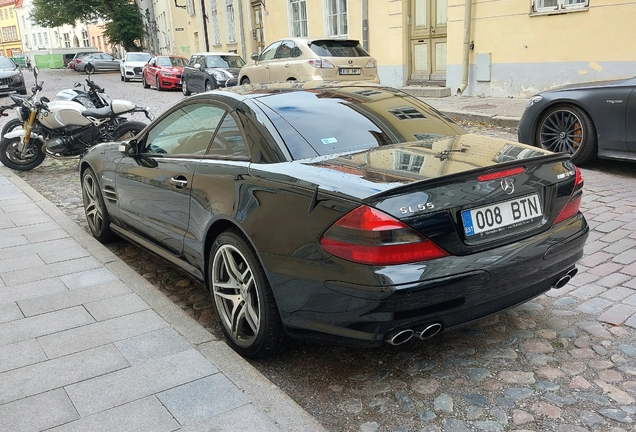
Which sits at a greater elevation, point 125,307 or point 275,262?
point 275,262

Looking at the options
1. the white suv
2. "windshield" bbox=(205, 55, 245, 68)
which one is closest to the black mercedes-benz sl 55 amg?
"windshield" bbox=(205, 55, 245, 68)

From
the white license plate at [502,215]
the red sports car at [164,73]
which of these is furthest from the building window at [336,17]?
the white license plate at [502,215]

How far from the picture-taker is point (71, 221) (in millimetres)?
6227

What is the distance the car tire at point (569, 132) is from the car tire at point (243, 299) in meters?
4.97

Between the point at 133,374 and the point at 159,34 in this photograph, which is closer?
the point at 133,374

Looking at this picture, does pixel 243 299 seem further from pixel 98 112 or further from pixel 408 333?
pixel 98 112

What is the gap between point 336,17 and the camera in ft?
61.5

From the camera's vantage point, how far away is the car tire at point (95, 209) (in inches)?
210

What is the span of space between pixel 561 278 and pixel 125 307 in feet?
8.58

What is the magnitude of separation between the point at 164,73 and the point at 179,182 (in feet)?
65.3

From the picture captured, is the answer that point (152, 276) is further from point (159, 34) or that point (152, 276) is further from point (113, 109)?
point (159, 34)

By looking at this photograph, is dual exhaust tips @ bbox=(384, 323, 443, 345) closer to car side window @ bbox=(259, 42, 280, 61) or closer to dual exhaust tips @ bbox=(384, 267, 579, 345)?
dual exhaust tips @ bbox=(384, 267, 579, 345)

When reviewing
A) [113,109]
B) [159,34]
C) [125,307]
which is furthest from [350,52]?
[159,34]

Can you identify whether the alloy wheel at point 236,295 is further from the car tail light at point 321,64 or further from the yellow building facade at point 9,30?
the yellow building facade at point 9,30
